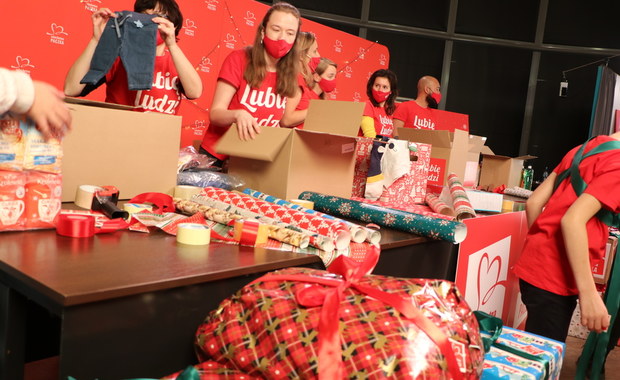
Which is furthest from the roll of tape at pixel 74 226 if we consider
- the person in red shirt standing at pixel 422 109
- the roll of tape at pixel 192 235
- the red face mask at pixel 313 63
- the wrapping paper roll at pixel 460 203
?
the person in red shirt standing at pixel 422 109

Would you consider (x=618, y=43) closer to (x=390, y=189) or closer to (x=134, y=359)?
(x=390, y=189)

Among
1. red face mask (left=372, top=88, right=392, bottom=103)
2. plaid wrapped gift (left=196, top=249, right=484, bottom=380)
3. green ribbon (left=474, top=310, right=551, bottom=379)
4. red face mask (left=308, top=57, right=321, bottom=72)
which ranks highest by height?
red face mask (left=308, top=57, right=321, bottom=72)

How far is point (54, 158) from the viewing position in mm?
1164

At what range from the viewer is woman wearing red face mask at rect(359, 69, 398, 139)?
13.6 feet

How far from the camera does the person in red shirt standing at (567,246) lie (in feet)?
5.53

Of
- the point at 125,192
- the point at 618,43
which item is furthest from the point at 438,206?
the point at 618,43

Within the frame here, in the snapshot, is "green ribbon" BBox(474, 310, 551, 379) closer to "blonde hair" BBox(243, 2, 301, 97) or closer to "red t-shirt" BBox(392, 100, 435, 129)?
"blonde hair" BBox(243, 2, 301, 97)

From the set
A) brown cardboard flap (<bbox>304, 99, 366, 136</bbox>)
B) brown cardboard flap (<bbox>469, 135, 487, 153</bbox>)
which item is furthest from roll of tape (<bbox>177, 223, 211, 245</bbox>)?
brown cardboard flap (<bbox>469, 135, 487, 153</bbox>)

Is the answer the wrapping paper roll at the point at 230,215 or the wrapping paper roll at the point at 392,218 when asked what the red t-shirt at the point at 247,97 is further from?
the wrapping paper roll at the point at 230,215

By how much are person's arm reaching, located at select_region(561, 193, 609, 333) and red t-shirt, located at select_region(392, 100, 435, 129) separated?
3.36 m

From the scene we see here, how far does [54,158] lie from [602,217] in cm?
164

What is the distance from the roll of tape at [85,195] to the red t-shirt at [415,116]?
3907 mm

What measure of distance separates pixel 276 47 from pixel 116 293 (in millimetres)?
1479

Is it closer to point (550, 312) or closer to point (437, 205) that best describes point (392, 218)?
point (437, 205)
